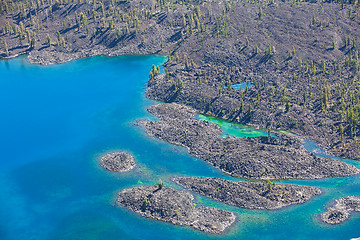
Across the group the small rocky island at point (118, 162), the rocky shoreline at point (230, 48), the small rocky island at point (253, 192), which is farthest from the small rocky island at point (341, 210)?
the small rocky island at point (118, 162)

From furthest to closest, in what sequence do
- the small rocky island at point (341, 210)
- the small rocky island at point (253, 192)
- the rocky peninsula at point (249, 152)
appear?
the rocky peninsula at point (249, 152) → the small rocky island at point (253, 192) → the small rocky island at point (341, 210)

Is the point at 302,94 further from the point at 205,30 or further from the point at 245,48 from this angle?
the point at 205,30

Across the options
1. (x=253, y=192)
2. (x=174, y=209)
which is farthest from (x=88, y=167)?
(x=253, y=192)

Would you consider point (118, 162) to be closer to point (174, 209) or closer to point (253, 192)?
point (174, 209)

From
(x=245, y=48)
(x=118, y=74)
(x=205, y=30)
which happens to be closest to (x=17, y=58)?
(x=118, y=74)

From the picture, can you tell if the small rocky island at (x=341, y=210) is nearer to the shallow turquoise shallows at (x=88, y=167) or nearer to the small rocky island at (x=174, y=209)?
the shallow turquoise shallows at (x=88, y=167)

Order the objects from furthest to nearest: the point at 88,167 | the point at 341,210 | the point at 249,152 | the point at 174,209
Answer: the point at 88,167
the point at 249,152
the point at 341,210
the point at 174,209
